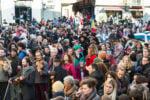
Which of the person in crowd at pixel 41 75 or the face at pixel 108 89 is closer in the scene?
the face at pixel 108 89

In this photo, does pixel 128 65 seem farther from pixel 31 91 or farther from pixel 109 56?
pixel 31 91

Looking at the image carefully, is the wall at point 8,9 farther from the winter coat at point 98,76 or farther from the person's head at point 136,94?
the person's head at point 136,94

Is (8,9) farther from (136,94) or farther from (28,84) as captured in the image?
(136,94)

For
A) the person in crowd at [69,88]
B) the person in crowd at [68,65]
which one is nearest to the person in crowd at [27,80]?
the person in crowd at [68,65]

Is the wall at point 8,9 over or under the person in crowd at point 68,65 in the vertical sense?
over

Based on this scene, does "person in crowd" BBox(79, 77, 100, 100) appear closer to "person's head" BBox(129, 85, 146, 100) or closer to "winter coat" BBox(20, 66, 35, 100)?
"person's head" BBox(129, 85, 146, 100)

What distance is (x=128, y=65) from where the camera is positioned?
8180 millimetres

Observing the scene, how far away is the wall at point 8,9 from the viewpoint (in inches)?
1198

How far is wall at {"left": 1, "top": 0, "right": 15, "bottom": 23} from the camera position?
30.4 meters

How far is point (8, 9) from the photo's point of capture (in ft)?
101

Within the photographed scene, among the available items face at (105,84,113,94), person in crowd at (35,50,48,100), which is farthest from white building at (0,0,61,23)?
face at (105,84,113,94)

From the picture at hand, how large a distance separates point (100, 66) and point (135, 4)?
3541 cm

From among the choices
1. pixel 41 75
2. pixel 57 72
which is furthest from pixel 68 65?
pixel 41 75

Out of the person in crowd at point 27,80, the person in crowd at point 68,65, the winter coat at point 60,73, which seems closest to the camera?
the person in crowd at point 27,80
